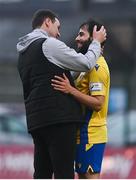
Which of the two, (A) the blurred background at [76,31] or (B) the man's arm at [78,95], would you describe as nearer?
(B) the man's arm at [78,95]

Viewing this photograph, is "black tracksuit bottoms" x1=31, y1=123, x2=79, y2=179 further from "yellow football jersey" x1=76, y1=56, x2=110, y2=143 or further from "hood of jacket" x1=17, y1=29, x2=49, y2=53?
"hood of jacket" x1=17, y1=29, x2=49, y2=53

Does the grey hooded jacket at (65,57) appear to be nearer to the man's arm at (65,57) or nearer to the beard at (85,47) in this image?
the man's arm at (65,57)

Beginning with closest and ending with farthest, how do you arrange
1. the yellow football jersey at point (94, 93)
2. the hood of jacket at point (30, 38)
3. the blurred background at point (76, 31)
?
the hood of jacket at point (30, 38) → the yellow football jersey at point (94, 93) → the blurred background at point (76, 31)

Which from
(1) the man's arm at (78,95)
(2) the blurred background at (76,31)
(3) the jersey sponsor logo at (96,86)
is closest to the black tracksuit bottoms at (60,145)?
(1) the man's arm at (78,95)

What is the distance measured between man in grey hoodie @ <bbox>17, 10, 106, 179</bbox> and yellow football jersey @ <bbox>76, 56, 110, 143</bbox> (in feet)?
0.56

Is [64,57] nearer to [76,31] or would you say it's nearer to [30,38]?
[30,38]

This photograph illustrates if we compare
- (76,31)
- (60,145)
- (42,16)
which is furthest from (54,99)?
(76,31)

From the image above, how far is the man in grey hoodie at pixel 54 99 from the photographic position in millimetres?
6516

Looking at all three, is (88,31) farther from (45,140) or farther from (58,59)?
(45,140)

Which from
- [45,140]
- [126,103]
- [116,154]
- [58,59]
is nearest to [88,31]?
[58,59]

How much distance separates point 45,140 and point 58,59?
1.90 feet

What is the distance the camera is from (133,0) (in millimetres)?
23984

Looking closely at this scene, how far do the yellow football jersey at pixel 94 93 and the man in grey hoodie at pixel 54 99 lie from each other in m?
0.17

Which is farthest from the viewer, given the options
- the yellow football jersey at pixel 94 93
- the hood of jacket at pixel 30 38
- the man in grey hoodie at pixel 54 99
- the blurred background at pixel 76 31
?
the blurred background at pixel 76 31
